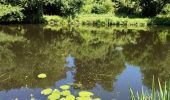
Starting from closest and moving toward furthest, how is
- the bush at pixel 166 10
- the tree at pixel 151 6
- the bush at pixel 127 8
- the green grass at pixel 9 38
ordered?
the green grass at pixel 9 38
the tree at pixel 151 6
the bush at pixel 166 10
the bush at pixel 127 8

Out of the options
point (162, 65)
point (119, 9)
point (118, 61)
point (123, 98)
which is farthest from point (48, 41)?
point (119, 9)

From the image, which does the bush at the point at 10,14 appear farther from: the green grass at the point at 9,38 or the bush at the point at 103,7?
the bush at the point at 103,7

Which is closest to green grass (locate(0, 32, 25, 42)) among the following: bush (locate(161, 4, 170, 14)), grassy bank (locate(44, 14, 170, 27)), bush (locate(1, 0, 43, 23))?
bush (locate(1, 0, 43, 23))

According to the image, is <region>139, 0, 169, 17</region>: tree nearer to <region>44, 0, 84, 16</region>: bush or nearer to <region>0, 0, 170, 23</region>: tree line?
<region>0, 0, 170, 23</region>: tree line

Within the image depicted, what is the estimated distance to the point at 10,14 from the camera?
28.4 m

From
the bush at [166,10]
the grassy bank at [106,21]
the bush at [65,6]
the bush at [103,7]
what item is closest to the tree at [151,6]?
the bush at [166,10]

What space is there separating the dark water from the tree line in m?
5.91

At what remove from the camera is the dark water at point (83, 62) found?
405 inches

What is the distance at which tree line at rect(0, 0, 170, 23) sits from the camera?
28.7 m

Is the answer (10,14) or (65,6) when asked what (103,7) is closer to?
(65,6)

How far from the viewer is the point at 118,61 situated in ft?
49.0

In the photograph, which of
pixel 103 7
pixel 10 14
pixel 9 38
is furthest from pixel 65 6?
pixel 9 38

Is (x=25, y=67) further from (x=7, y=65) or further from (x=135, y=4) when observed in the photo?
(x=135, y=4)

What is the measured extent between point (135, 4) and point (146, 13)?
1.42 meters
